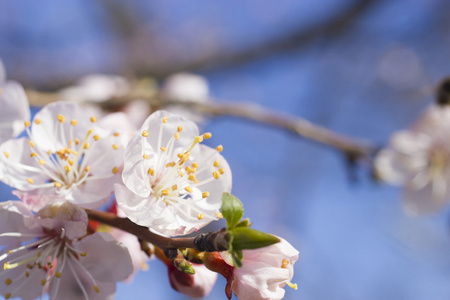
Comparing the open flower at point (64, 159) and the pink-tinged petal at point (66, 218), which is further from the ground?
the open flower at point (64, 159)

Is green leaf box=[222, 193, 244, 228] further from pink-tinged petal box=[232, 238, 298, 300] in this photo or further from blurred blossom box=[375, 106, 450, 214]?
blurred blossom box=[375, 106, 450, 214]

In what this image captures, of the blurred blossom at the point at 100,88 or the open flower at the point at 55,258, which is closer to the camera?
the open flower at the point at 55,258

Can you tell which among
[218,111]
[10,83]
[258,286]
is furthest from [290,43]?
[258,286]

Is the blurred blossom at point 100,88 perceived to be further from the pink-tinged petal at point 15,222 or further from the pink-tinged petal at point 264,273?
the pink-tinged petal at point 264,273

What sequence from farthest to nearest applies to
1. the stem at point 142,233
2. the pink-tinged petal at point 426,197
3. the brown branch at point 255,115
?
the pink-tinged petal at point 426,197, the brown branch at point 255,115, the stem at point 142,233

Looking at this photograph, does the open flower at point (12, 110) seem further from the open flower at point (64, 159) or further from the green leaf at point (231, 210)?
the green leaf at point (231, 210)

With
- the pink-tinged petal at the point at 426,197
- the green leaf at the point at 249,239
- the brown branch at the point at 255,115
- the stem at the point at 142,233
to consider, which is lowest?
the stem at the point at 142,233

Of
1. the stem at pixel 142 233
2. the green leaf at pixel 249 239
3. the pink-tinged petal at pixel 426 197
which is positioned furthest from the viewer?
the pink-tinged petal at pixel 426 197

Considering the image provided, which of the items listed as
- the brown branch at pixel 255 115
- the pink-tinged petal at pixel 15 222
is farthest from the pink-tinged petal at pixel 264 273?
the brown branch at pixel 255 115

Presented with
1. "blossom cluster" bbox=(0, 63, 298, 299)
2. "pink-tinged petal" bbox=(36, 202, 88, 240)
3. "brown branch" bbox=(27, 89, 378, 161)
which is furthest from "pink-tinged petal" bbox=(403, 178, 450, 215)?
"pink-tinged petal" bbox=(36, 202, 88, 240)
